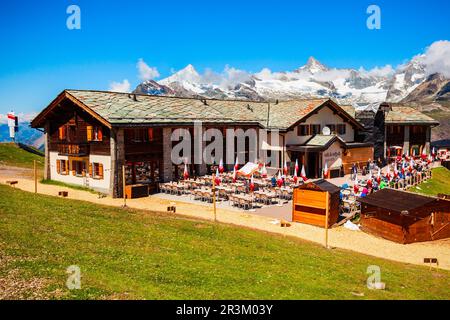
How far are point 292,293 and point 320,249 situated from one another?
6856 millimetres

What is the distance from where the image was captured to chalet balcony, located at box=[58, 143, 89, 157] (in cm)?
3109

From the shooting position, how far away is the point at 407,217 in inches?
786

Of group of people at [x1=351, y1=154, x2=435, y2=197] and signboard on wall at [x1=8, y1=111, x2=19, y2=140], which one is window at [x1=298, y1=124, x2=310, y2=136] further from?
signboard on wall at [x1=8, y1=111, x2=19, y2=140]

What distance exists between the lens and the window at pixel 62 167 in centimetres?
3378

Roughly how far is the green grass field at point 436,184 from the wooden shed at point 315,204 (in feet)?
45.6

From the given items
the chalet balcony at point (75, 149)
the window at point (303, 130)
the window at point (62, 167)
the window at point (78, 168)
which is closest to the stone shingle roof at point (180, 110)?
the window at point (303, 130)

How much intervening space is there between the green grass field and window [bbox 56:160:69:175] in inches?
1156

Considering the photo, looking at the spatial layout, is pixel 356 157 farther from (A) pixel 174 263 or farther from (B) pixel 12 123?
(B) pixel 12 123

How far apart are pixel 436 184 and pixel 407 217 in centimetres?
1952

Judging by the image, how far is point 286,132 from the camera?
127ft

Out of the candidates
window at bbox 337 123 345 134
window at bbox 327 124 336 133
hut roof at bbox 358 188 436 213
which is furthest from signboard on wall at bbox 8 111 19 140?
hut roof at bbox 358 188 436 213

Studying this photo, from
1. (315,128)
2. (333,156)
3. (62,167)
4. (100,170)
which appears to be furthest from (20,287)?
(315,128)

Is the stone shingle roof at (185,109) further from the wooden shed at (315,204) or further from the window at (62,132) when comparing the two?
the wooden shed at (315,204)
